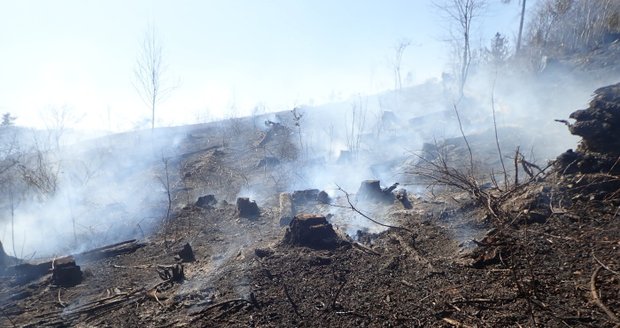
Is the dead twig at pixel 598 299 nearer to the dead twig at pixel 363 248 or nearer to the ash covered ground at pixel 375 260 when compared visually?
the ash covered ground at pixel 375 260

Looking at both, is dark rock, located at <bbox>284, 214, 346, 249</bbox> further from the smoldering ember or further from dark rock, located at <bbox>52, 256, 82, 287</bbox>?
dark rock, located at <bbox>52, 256, 82, 287</bbox>

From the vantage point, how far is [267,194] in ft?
37.7

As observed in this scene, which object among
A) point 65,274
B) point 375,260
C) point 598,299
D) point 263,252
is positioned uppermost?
point 598,299

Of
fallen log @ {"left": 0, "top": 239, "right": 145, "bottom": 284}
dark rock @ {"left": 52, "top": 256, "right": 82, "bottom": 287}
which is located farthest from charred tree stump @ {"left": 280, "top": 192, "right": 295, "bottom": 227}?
dark rock @ {"left": 52, "top": 256, "right": 82, "bottom": 287}

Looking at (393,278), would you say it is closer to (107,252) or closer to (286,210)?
(286,210)

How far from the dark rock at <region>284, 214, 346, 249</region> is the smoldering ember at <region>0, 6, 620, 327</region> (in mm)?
25

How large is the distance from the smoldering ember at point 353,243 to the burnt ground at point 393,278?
0.08ft

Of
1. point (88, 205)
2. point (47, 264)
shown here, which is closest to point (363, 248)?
point (47, 264)

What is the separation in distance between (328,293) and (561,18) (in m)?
25.3

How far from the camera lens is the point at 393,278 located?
4387 millimetres

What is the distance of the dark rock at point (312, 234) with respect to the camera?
5773 mm

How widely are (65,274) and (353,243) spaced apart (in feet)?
16.3

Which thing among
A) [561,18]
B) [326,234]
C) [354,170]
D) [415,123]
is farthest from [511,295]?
[561,18]

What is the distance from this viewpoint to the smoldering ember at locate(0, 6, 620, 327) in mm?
3564
